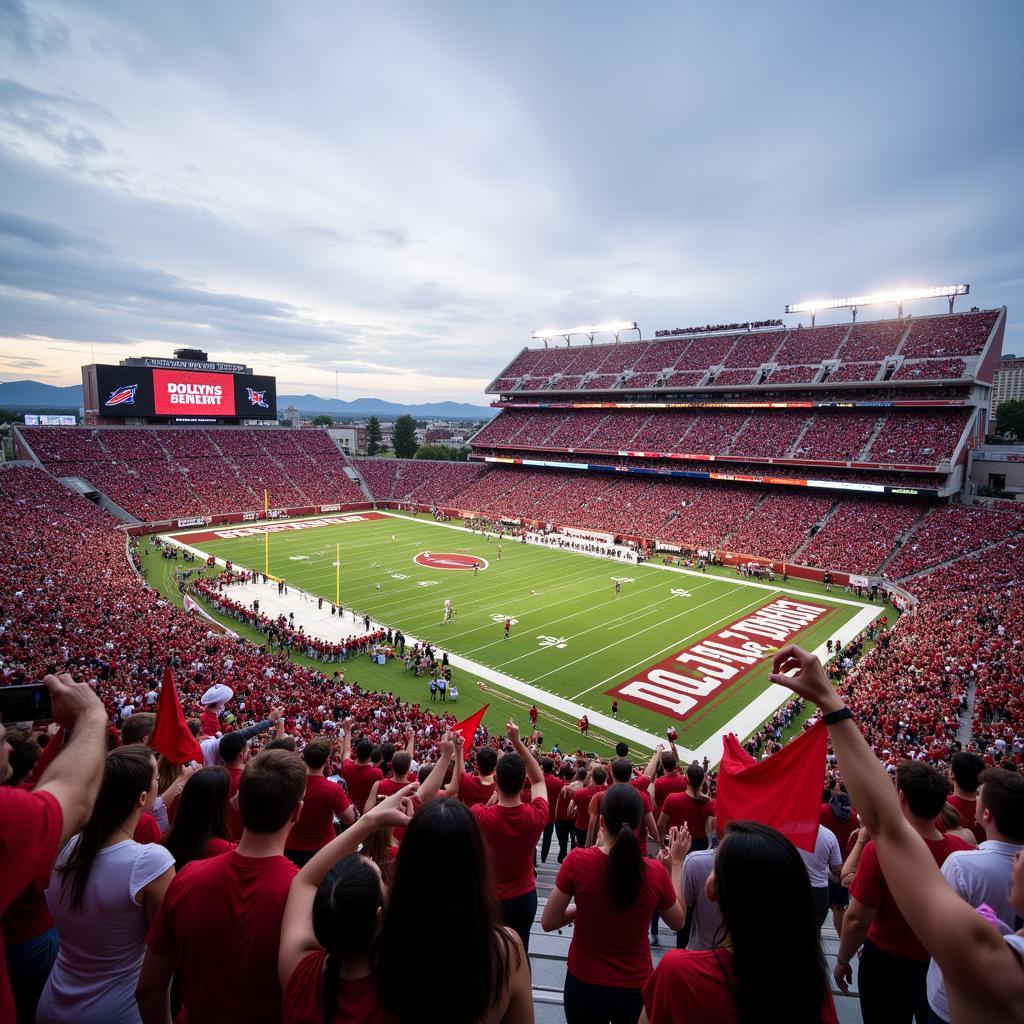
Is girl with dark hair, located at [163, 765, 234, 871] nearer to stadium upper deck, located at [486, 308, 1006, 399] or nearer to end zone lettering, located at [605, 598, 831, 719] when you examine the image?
end zone lettering, located at [605, 598, 831, 719]

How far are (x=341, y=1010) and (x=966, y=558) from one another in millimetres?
39638

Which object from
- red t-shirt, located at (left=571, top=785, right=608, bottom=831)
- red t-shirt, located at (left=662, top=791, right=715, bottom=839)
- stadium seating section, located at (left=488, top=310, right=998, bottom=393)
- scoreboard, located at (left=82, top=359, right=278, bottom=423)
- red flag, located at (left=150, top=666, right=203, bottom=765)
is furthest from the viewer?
scoreboard, located at (left=82, top=359, right=278, bottom=423)

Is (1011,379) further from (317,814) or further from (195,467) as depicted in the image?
(317,814)

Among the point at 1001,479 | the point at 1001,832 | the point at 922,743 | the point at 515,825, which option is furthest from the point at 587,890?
the point at 1001,479

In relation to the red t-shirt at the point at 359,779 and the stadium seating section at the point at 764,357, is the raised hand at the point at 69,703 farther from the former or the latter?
the stadium seating section at the point at 764,357

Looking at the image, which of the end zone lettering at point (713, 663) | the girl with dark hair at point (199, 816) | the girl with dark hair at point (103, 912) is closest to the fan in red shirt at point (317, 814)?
the girl with dark hair at point (199, 816)

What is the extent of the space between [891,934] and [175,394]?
6668 centimetres

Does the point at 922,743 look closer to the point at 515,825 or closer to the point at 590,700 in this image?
the point at 590,700

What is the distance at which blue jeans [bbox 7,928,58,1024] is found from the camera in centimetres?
347

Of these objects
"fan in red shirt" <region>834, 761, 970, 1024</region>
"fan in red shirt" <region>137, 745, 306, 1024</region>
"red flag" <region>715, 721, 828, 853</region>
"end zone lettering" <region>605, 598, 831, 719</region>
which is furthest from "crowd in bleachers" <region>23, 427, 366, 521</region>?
"fan in red shirt" <region>834, 761, 970, 1024</region>

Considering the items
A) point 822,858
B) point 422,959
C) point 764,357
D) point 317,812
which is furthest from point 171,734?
point 764,357

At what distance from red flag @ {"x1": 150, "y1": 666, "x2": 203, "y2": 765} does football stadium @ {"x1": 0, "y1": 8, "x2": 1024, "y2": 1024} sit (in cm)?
3

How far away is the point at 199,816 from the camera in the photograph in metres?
3.71

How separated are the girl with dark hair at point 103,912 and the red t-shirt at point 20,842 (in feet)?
2.76
